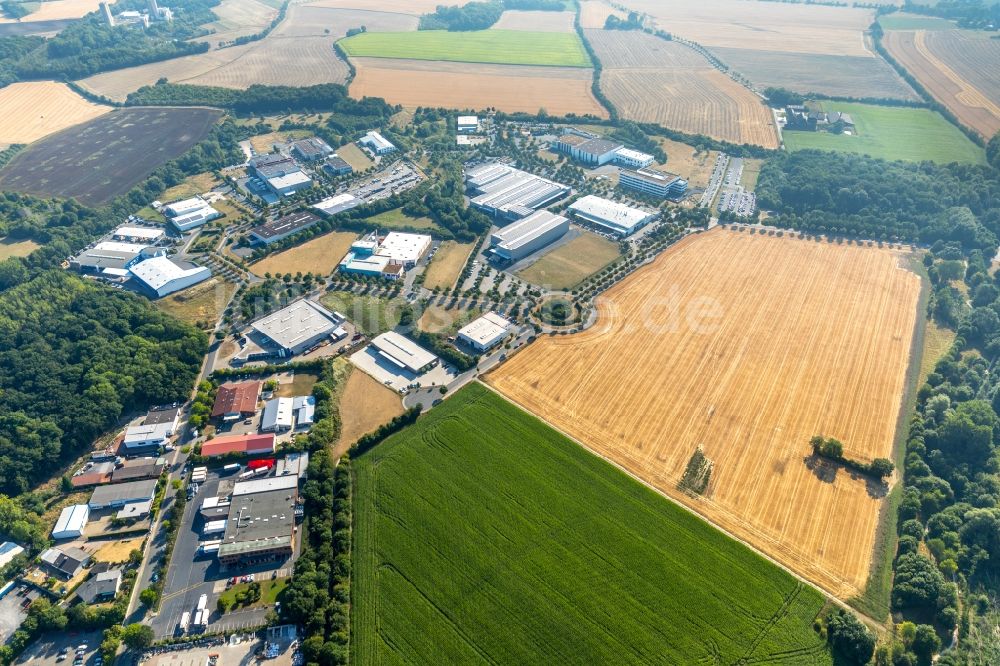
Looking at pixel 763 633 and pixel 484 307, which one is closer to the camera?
pixel 763 633

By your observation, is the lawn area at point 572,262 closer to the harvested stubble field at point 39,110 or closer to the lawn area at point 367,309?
the lawn area at point 367,309

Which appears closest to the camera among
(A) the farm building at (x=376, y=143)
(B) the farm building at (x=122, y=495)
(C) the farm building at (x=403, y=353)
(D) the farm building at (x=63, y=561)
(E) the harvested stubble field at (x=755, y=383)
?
(D) the farm building at (x=63, y=561)

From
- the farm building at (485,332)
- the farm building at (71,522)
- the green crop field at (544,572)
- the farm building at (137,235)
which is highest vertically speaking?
the farm building at (137,235)

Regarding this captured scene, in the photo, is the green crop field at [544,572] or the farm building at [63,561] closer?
the green crop field at [544,572]

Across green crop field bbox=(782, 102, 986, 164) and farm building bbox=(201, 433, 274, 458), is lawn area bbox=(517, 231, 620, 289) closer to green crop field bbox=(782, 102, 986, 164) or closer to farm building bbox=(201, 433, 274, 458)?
farm building bbox=(201, 433, 274, 458)

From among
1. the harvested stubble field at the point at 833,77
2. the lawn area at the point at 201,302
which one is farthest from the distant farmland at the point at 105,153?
the harvested stubble field at the point at 833,77

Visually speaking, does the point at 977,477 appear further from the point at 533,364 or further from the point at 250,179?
the point at 250,179

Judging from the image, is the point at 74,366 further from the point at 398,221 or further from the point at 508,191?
the point at 508,191

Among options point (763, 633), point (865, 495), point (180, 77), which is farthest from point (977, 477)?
point (180, 77)

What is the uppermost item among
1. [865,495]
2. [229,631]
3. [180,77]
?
[180,77]
